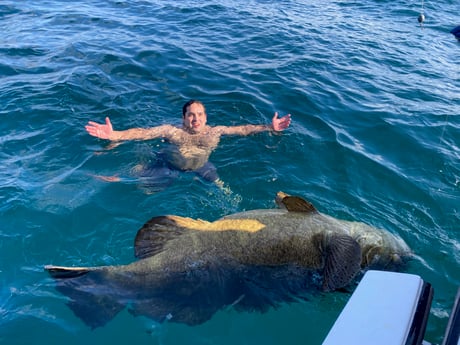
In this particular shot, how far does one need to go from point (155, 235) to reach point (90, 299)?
2.55 ft

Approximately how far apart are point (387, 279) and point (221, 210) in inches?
112

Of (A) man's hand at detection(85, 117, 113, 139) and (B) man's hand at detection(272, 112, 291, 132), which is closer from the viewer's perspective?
(A) man's hand at detection(85, 117, 113, 139)

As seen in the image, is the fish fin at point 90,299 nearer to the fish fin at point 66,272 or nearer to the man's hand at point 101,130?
the fish fin at point 66,272

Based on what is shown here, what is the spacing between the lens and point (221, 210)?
5637 mm

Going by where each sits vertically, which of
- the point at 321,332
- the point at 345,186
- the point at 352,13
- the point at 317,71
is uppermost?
the point at 352,13

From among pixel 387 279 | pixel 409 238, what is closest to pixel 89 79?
pixel 409 238

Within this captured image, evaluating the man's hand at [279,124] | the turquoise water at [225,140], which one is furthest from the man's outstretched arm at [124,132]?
the man's hand at [279,124]

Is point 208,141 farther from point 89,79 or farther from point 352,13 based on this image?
point 352,13

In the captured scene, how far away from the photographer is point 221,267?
4.03m

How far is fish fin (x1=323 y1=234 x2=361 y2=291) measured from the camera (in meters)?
3.70

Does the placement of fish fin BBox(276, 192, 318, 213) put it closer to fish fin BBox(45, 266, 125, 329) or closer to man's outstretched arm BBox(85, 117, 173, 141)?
fish fin BBox(45, 266, 125, 329)

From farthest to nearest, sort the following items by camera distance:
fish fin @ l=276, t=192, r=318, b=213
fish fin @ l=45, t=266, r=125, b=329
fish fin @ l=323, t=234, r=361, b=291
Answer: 1. fish fin @ l=276, t=192, r=318, b=213
2. fish fin @ l=45, t=266, r=125, b=329
3. fish fin @ l=323, t=234, r=361, b=291

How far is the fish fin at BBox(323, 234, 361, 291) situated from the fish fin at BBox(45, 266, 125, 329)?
183 cm

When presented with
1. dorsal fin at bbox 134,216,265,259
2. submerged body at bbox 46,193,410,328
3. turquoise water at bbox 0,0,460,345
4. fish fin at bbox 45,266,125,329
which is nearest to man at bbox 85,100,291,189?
turquoise water at bbox 0,0,460,345
